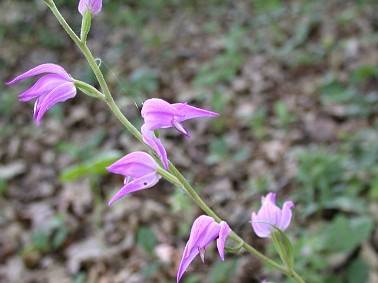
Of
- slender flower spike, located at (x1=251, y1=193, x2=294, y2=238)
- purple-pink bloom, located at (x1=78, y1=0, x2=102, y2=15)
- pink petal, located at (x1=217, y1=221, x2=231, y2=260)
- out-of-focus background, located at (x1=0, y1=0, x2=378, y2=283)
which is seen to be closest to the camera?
pink petal, located at (x1=217, y1=221, x2=231, y2=260)

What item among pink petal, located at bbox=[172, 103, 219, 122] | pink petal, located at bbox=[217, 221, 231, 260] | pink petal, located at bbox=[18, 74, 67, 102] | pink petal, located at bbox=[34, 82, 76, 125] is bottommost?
pink petal, located at bbox=[217, 221, 231, 260]

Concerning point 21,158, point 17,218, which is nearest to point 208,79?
point 21,158

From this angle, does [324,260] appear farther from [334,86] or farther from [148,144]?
[334,86]

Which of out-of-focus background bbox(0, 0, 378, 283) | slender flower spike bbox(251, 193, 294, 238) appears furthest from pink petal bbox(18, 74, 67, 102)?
slender flower spike bbox(251, 193, 294, 238)

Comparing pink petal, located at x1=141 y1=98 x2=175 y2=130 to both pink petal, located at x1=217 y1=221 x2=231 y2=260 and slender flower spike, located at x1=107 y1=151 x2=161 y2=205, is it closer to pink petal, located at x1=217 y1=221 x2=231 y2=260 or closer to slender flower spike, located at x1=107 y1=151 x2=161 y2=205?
slender flower spike, located at x1=107 y1=151 x2=161 y2=205

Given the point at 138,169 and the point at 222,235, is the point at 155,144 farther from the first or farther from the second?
the point at 222,235

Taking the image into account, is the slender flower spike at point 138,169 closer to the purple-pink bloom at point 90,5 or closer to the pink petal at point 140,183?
the pink petal at point 140,183

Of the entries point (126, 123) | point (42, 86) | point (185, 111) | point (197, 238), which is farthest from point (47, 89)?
point (197, 238)

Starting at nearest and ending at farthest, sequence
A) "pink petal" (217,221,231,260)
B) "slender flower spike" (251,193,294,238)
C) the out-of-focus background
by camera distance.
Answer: "pink petal" (217,221,231,260) → "slender flower spike" (251,193,294,238) → the out-of-focus background
